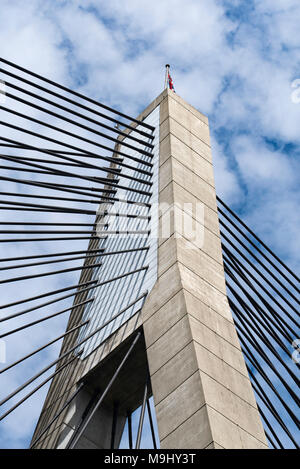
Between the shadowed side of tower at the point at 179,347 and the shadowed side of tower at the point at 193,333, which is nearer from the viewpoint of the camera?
the shadowed side of tower at the point at 193,333

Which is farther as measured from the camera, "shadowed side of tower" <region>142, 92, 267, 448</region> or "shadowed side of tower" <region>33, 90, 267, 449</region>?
"shadowed side of tower" <region>33, 90, 267, 449</region>

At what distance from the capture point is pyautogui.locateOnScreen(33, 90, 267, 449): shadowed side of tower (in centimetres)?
1242

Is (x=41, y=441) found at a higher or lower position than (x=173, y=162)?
lower

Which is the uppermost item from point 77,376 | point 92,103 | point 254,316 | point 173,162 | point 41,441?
point 92,103

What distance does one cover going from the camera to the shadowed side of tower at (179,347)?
40.8 feet

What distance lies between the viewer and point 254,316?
17.3 metres

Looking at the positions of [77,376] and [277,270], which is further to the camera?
[277,270]

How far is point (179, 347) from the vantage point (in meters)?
13.5

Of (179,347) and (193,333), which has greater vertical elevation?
(193,333)

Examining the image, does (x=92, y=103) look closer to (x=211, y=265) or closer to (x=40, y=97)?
(x=40, y=97)
